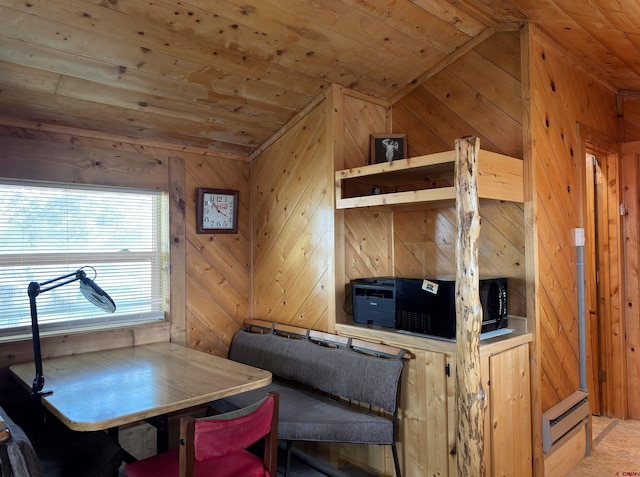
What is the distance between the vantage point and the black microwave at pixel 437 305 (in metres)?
2.50

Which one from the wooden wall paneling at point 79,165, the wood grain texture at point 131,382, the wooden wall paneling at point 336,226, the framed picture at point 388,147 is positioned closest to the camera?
the wood grain texture at point 131,382

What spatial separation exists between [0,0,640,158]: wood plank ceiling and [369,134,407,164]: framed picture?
1.08ft

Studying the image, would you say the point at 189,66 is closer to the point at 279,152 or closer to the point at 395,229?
the point at 279,152

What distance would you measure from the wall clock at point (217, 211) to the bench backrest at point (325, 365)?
0.79 meters

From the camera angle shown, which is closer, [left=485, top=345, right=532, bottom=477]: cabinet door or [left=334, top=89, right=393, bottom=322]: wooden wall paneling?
[left=485, top=345, right=532, bottom=477]: cabinet door

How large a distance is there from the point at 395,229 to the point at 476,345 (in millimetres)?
1298

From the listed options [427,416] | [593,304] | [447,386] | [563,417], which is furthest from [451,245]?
[593,304]

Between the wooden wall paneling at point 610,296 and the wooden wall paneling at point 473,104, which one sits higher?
the wooden wall paneling at point 473,104

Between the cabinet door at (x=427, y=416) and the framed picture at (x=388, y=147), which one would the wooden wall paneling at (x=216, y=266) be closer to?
the framed picture at (x=388, y=147)

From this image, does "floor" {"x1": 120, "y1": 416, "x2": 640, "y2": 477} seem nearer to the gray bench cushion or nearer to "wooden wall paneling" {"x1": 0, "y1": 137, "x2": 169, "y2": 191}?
the gray bench cushion

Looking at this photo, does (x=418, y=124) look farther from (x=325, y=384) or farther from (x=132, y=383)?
(x=132, y=383)

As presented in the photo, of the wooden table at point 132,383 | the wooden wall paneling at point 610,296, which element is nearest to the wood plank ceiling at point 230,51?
the wooden wall paneling at point 610,296

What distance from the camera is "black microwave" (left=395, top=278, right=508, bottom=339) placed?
250cm

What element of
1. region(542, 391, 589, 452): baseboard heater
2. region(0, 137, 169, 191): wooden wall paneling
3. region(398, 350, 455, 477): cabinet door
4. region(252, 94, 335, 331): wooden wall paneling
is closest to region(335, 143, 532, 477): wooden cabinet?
region(398, 350, 455, 477): cabinet door
